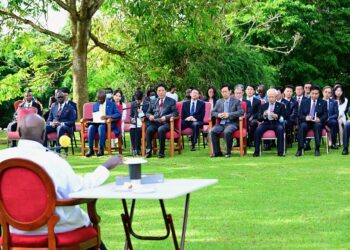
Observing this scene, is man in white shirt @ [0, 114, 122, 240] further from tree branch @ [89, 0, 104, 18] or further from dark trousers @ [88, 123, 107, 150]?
tree branch @ [89, 0, 104, 18]

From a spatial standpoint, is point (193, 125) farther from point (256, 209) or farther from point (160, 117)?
point (256, 209)

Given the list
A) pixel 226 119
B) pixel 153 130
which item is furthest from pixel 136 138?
pixel 226 119

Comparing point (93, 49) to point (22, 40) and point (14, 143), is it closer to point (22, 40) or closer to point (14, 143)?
point (22, 40)

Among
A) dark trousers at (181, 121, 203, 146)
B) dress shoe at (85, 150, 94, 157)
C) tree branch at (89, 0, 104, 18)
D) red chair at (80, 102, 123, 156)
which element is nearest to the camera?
red chair at (80, 102, 123, 156)

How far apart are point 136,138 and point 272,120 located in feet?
10.4

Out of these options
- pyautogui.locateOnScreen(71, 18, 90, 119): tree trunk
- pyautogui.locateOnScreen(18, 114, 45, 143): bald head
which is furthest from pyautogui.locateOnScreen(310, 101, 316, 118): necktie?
pyautogui.locateOnScreen(18, 114, 45, 143): bald head

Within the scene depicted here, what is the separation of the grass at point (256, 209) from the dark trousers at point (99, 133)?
2.62m

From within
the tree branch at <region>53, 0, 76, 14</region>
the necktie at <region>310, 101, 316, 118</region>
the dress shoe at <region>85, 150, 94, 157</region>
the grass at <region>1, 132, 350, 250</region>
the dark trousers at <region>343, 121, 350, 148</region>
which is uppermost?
the tree branch at <region>53, 0, 76, 14</region>

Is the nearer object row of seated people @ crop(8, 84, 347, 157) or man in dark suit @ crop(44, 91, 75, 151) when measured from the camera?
row of seated people @ crop(8, 84, 347, 157)

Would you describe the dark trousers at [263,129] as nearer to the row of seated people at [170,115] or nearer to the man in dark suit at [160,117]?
the row of seated people at [170,115]

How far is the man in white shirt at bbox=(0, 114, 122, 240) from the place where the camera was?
461 centimetres

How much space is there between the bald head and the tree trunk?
57.7 ft

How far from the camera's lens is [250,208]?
8250mm

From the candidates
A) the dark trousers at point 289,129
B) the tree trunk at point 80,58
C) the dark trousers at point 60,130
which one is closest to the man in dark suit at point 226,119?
the dark trousers at point 289,129
